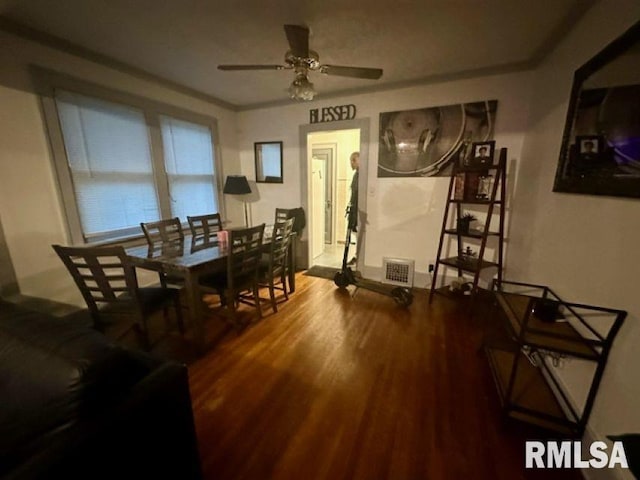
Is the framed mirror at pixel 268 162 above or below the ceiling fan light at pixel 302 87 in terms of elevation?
below

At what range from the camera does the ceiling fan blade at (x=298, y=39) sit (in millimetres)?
1522

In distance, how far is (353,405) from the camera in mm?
1526

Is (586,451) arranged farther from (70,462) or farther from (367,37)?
(367,37)

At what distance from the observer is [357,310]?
2.68 meters

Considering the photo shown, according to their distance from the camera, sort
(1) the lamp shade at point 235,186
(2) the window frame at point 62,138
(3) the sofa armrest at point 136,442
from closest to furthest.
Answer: (3) the sofa armrest at point 136,442, (2) the window frame at point 62,138, (1) the lamp shade at point 235,186

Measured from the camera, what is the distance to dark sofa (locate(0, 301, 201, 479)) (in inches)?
25.0

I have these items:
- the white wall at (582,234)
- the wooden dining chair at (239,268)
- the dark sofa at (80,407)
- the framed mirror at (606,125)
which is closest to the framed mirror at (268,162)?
the wooden dining chair at (239,268)

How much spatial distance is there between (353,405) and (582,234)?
1611 millimetres

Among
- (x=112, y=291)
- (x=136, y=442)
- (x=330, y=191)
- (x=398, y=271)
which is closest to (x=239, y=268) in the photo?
(x=112, y=291)

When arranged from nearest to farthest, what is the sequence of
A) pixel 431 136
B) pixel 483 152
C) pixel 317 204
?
pixel 483 152
pixel 431 136
pixel 317 204

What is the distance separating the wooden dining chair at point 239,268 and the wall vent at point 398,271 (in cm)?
164

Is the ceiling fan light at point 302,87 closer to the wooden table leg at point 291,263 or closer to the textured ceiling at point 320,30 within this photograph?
the textured ceiling at point 320,30

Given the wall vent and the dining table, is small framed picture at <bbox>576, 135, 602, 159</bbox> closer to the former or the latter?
the wall vent

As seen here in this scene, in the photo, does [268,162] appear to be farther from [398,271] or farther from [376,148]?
[398,271]
